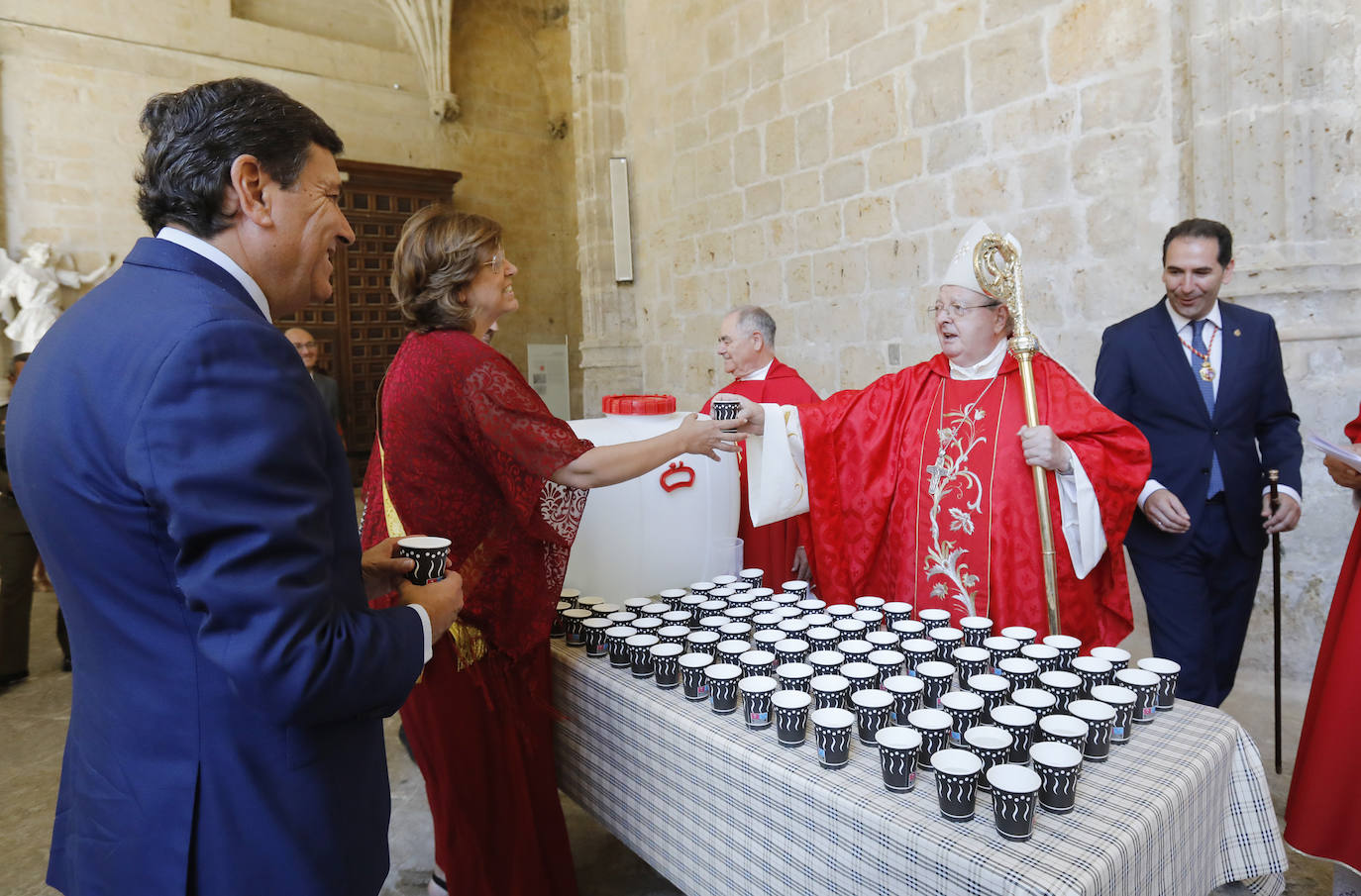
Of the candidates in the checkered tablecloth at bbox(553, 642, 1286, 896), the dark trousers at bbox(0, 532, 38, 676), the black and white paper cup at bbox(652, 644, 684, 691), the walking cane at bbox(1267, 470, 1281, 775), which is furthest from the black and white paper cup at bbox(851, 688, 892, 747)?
the dark trousers at bbox(0, 532, 38, 676)

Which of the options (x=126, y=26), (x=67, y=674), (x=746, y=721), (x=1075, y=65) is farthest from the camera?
(x=126, y=26)

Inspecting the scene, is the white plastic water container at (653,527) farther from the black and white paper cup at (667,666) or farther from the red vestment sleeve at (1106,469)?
the red vestment sleeve at (1106,469)

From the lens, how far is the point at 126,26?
8.78 m

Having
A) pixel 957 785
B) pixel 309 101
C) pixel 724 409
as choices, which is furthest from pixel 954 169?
pixel 309 101

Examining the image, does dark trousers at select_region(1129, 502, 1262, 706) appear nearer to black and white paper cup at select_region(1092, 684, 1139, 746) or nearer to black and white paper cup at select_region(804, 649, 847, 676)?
black and white paper cup at select_region(1092, 684, 1139, 746)

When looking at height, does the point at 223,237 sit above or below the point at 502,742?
above

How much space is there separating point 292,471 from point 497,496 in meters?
1.07

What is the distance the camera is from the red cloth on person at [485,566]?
6.19 feet

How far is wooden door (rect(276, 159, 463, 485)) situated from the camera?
1011 centimetres

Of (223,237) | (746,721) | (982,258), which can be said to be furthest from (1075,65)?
(223,237)

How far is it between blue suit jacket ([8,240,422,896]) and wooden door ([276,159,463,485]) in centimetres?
942

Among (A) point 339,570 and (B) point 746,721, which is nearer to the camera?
(A) point 339,570

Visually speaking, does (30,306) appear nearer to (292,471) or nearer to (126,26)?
(126,26)

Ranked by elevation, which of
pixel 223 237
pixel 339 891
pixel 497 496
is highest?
pixel 223 237
